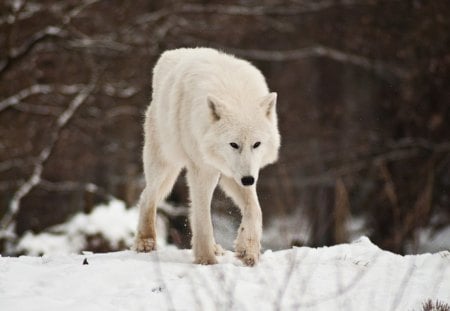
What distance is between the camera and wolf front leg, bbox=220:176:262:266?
5.67 m

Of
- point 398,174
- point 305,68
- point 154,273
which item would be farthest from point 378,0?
point 154,273

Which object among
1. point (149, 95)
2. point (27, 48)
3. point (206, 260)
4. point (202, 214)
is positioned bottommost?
point (149, 95)

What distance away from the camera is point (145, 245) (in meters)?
6.70

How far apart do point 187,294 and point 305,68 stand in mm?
19092

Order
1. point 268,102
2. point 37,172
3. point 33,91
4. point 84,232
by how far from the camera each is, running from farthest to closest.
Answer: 1. point 33,91
2. point 37,172
3. point 84,232
4. point 268,102

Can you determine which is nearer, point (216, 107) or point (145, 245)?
point (216, 107)

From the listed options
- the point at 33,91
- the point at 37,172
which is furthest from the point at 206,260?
the point at 33,91

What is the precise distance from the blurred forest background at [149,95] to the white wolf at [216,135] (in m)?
4.76

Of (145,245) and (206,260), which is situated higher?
(206,260)

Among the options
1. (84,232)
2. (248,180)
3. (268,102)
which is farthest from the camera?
(84,232)

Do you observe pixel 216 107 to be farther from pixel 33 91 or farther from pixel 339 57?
pixel 339 57

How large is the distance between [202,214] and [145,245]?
1.00 metres

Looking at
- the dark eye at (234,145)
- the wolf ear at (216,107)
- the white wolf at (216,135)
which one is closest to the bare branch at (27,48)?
the white wolf at (216,135)

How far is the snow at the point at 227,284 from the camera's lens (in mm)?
4301
